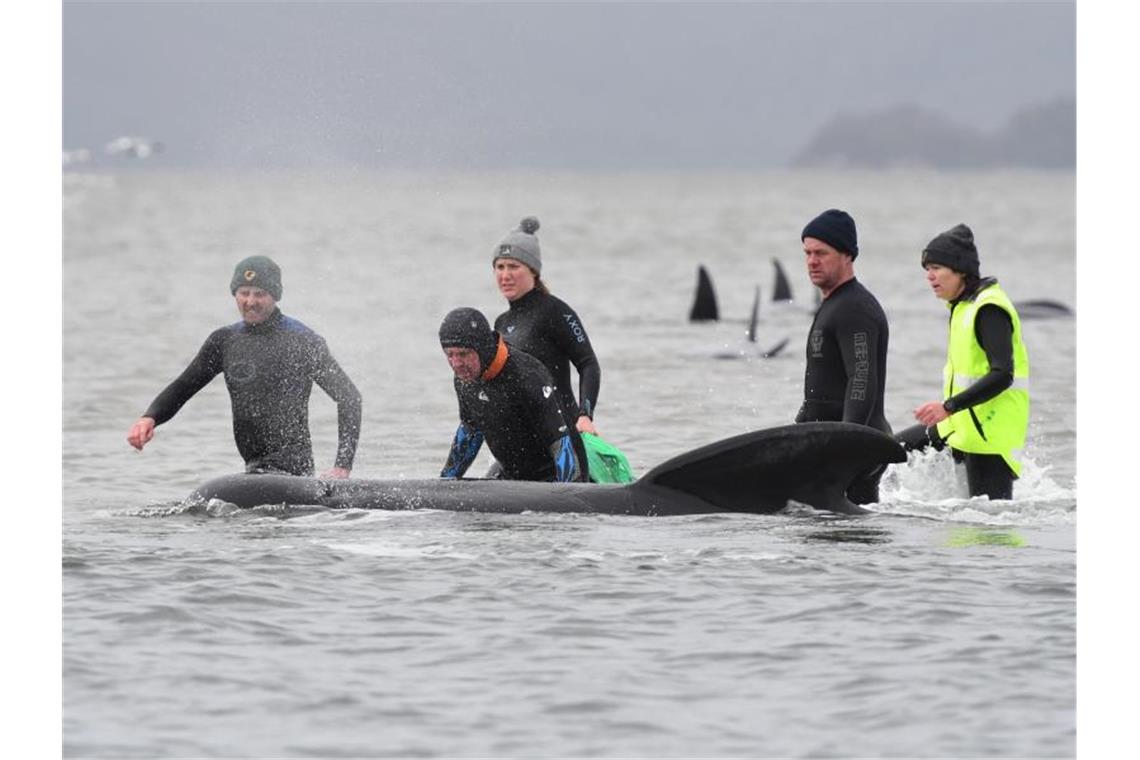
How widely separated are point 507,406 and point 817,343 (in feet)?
6.38

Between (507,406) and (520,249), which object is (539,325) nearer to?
(520,249)

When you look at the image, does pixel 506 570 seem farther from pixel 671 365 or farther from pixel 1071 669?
pixel 671 365

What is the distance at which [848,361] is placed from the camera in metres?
12.1

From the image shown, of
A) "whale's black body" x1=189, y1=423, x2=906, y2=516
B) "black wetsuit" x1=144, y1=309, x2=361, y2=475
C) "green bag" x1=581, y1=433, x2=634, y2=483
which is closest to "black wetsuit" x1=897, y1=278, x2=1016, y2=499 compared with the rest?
"whale's black body" x1=189, y1=423, x2=906, y2=516

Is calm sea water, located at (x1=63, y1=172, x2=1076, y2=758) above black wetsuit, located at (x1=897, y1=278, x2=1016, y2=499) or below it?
below

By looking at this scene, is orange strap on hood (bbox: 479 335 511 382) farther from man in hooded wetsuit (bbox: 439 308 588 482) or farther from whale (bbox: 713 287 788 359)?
whale (bbox: 713 287 788 359)

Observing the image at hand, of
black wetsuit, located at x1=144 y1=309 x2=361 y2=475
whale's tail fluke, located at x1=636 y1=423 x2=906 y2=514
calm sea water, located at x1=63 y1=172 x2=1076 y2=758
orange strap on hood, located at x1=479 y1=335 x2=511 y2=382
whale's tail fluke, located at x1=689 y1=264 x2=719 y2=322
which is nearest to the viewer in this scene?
calm sea water, located at x1=63 y1=172 x2=1076 y2=758

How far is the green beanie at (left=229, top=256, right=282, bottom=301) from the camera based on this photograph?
13.2m

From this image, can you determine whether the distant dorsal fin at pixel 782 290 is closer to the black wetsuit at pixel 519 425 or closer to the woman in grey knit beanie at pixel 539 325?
the woman in grey knit beanie at pixel 539 325

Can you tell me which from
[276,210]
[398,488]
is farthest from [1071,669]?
[276,210]

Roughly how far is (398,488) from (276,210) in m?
130

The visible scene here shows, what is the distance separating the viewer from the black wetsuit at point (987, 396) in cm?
1191
